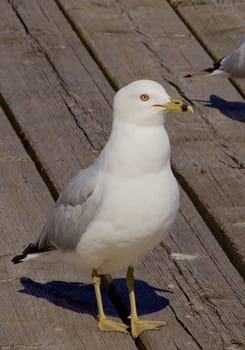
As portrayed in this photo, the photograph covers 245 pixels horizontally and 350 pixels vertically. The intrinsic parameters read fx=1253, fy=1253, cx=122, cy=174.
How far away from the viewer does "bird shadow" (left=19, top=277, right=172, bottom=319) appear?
182 inches

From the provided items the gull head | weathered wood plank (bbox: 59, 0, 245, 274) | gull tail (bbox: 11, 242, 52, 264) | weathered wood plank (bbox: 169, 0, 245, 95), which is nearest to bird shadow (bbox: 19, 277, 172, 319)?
gull tail (bbox: 11, 242, 52, 264)

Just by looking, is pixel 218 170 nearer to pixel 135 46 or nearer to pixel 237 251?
pixel 237 251

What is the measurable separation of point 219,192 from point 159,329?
1.11 metres

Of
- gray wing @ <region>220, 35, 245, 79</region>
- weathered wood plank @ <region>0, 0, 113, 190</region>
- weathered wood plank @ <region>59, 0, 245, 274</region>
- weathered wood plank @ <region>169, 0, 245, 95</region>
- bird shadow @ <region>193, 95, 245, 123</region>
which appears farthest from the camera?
weathered wood plank @ <region>169, 0, 245, 95</region>

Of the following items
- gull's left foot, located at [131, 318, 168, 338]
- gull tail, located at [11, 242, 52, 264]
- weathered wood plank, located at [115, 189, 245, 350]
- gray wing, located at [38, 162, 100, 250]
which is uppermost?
gray wing, located at [38, 162, 100, 250]

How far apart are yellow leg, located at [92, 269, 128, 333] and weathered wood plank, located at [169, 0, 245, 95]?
259cm

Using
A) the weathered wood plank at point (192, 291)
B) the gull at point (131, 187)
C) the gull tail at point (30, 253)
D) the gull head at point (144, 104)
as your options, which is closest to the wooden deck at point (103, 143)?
the weathered wood plank at point (192, 291)

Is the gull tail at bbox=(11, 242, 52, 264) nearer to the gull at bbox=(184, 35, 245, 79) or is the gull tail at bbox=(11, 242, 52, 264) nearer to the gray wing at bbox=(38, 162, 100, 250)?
the gray wing at bbox=(38, 162, 100, 250)

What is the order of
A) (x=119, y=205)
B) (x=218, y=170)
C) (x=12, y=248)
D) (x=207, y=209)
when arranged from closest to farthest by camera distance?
(x=119, y=205) → (x=12, y=248) → (x=207, y=209) → (x=218, y=170)

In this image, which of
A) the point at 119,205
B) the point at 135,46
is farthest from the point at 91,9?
the point at 119,205

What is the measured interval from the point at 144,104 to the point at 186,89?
2.17 m

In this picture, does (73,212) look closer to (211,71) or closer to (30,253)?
(30,253)

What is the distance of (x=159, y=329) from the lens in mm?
4438

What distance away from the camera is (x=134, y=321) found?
447 cm
